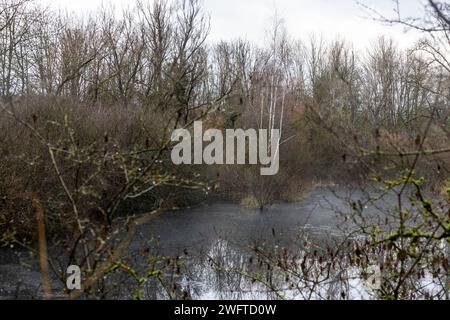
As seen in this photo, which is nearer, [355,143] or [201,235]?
[355,143]

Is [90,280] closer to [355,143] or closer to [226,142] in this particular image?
[355,143]

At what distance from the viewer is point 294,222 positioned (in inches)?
538

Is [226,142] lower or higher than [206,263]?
higher

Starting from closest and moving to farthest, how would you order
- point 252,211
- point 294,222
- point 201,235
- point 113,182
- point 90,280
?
point 90,280, point 201,235, point 113,182, point 294,222, point 252,211

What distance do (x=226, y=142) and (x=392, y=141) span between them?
1571 centimetres

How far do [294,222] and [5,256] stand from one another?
7.13 meters

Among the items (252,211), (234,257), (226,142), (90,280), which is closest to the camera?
(90,280)

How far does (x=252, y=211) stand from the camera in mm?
16109
